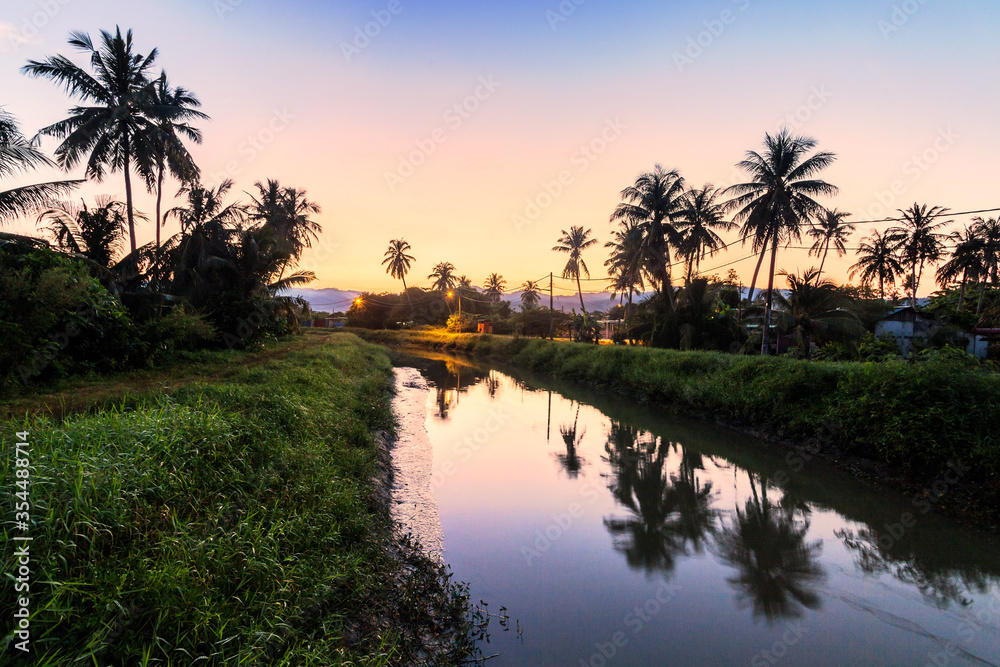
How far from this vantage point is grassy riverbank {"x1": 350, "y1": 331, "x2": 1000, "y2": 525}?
751 cm

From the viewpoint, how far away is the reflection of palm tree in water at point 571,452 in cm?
989

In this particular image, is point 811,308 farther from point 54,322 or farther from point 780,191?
point 54,322

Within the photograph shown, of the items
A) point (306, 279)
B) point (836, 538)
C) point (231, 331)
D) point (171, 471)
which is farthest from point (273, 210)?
point (836, 538)

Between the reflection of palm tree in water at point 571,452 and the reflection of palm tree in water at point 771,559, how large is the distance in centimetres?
329

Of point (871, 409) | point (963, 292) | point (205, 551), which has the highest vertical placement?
point (963, 292)

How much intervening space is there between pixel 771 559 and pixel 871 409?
5.11m

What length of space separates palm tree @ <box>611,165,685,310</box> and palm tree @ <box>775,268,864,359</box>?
6781mm

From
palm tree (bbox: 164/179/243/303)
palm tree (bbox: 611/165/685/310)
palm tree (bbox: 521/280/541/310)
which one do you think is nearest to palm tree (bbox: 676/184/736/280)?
palm tree (bbox: 611/165/685/310)

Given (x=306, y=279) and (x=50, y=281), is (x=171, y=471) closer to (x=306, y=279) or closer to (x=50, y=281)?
(x=50, y=281)

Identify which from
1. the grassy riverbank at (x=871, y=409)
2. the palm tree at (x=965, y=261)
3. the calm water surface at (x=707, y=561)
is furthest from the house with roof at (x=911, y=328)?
the calm water surface at (x=707, y=561)

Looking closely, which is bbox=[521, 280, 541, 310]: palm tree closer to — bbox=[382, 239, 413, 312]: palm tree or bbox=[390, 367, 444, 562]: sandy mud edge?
bbox=[382, 239, 413, 312]: palm tree

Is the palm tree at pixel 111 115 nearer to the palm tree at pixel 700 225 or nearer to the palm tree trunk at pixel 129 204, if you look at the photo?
the palm tree trunk at pixel 129 204

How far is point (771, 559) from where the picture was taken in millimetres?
6168

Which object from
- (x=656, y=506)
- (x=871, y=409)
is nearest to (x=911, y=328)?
(x=871, y=409)
